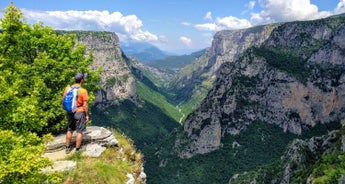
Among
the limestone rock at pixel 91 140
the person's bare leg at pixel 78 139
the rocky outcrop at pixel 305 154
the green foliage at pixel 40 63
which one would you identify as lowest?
the rocky outcrop at pixel 305 154

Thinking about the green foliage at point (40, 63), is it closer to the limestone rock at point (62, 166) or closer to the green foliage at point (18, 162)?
the limestone rock at point (62, 166)

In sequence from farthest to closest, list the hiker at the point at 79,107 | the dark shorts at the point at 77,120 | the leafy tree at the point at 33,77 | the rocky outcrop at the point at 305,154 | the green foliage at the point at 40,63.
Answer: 1. the rocky outcrop at the point at 305,154
2. the green foliage at the point at 40,63
3. the dark shorts at the point at 77,120
4. the hiker at the point at 79,107
5. the leafy tree at the point at 33,77

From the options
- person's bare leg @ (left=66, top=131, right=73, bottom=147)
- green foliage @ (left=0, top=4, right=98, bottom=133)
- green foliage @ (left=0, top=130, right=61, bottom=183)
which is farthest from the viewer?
green foliage @ (left=0, top=4, right=98, bottom=133)

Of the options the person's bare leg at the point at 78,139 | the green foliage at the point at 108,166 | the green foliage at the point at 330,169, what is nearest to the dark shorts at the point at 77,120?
the person's bare leg at the point at 78,139

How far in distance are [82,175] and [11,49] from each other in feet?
55.0

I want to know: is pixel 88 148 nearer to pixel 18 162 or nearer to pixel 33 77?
pixel 18 162

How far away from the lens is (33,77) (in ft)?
115

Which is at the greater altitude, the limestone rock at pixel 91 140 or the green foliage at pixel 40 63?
the green foliage at pixel 40 63

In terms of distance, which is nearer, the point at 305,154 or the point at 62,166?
the point at 62,166

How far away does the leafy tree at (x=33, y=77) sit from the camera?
2483 centimetres

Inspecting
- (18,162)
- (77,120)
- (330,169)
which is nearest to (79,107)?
(77,120)

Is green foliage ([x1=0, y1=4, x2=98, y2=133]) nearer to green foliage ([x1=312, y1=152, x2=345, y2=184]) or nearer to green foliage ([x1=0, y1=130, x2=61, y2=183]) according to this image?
green foliage ([x1=0, y1=130, x2=61, y2=183])

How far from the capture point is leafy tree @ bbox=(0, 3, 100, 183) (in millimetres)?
24828

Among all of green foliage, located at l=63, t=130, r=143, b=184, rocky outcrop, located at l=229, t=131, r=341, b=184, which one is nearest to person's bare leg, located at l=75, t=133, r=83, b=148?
green foliage, located at l=63, t=130, r=143, b=184
